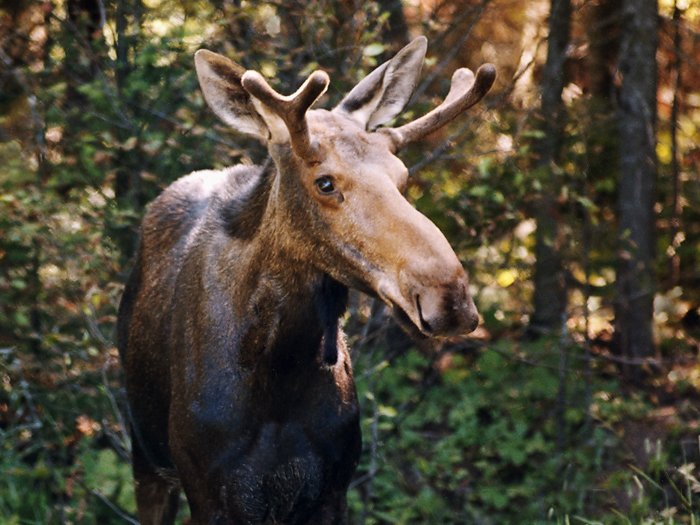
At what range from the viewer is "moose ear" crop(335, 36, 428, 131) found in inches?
126

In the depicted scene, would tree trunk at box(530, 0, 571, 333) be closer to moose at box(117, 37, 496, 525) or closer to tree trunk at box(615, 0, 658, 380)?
tree trunk at box(615, 0, 658, 380)

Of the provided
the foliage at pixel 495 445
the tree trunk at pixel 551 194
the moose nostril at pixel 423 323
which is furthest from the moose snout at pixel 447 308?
the tree trunk at pixel 551 194

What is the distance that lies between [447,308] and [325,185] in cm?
70

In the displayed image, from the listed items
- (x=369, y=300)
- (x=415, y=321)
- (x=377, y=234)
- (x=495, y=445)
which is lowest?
(x=495, y=445)

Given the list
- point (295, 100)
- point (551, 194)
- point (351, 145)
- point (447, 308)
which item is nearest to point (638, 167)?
point (551, 194)

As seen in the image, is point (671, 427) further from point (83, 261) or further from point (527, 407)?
point (83, 261)

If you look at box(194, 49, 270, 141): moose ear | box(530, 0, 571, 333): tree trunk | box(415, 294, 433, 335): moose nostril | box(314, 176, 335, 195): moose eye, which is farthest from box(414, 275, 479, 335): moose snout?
box(530, 0, 571, 333): tree trunk

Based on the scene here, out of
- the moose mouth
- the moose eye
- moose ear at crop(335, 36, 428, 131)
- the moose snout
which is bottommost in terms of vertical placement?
the moose mouth

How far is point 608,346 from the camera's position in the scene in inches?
282

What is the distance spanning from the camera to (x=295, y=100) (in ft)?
8.42

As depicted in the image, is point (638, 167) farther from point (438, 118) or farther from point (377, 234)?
point (377, 234)

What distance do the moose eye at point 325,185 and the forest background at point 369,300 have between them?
72.8 inches

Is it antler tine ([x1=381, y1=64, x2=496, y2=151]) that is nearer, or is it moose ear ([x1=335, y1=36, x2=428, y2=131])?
antler tine ([x1=381, y1=64, x2=496, y2=151])

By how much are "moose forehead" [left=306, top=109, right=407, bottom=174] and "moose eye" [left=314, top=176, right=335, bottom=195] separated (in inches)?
2.5
